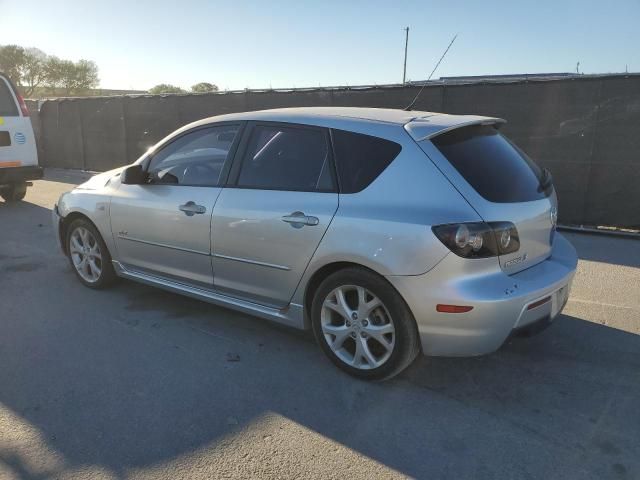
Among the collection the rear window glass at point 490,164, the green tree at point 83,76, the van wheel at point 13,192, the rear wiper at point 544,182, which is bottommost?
the van wheel at point 13,192

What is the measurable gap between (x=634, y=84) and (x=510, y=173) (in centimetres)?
490

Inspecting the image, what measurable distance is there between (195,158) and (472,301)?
247 cm

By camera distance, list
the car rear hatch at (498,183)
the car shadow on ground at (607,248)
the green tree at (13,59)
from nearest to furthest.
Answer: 1. the car rear hatch at (498,183)
2. the car shadow on ground at (607,248)
3. the green tree at (13,59)

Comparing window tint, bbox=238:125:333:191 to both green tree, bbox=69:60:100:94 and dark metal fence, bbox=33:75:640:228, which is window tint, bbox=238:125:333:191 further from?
green tree, bbox=69:60:100:94

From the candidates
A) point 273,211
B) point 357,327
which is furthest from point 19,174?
point 357,327

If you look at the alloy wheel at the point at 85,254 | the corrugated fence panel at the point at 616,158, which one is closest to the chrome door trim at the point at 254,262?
the alloy wheel at the point at 85,254

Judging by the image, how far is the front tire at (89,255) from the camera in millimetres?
4793

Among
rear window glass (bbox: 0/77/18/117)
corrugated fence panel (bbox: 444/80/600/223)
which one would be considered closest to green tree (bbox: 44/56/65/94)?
rear window glass (bbox: 0/77/18/117)

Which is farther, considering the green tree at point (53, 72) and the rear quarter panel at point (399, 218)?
the green tree at point (53, 72)

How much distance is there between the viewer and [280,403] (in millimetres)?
3066

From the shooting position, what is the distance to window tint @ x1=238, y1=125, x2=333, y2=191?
338cm

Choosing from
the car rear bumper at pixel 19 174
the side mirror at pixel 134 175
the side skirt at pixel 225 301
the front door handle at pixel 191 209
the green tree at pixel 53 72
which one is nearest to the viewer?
the side skirt at pixel 225 301

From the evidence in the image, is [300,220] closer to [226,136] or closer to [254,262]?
[254,262]

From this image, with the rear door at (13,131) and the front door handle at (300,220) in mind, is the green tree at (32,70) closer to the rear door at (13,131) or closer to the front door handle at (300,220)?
the rear door at (13,131)
